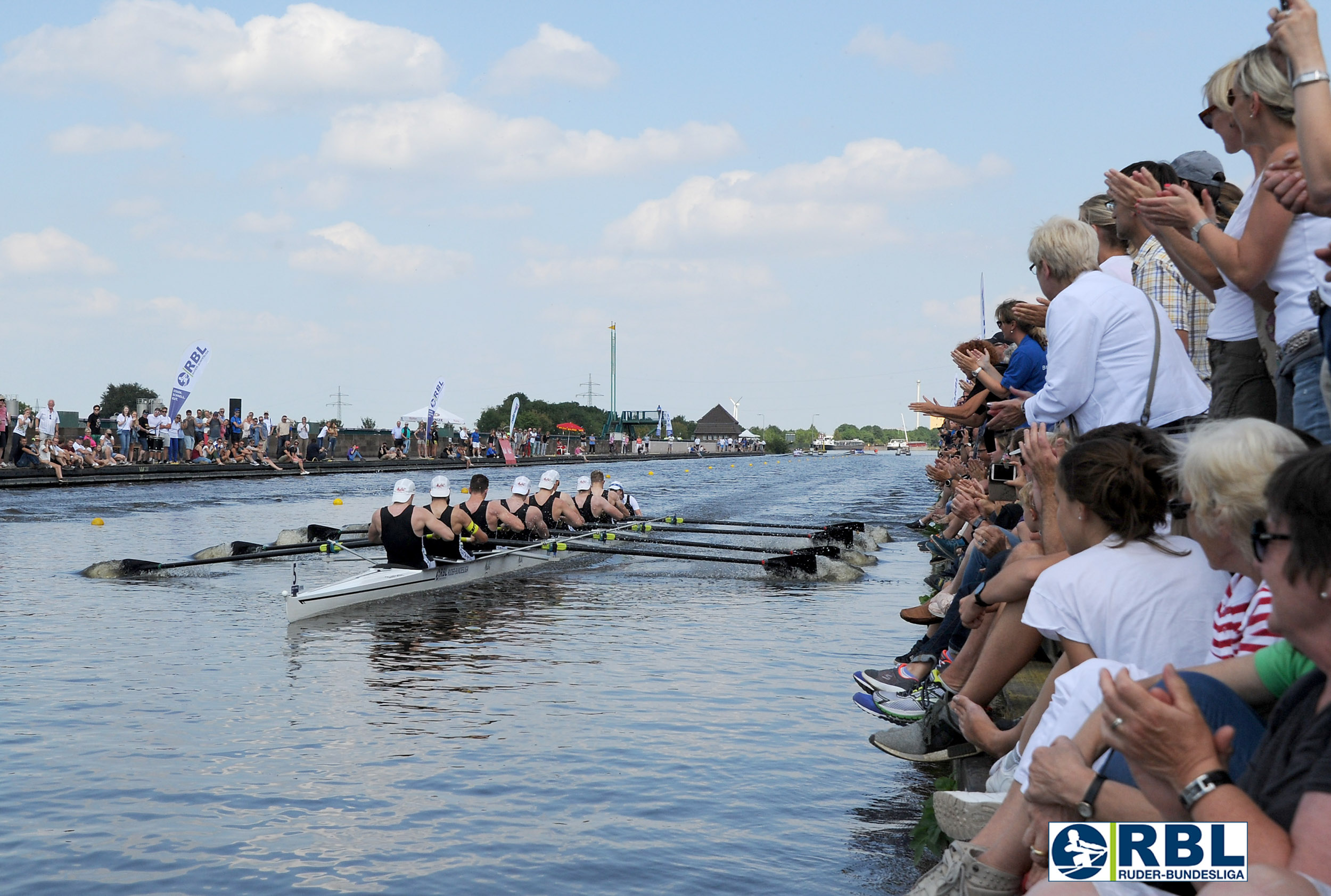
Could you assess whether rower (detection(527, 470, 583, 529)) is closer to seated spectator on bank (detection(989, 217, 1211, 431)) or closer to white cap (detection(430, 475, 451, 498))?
white cap (detection(430, 475, 451, 498))

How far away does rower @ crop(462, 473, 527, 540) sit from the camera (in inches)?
611

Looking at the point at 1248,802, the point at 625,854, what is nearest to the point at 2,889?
the point at 625,854

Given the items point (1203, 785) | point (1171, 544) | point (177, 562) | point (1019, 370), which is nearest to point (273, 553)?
point (177, 562)

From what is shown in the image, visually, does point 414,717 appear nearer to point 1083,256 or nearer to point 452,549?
point 1083,256

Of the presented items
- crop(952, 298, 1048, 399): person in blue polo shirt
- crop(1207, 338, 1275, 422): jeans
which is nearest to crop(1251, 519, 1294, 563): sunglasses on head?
crop(1207, 338, 1275, 422): jeans

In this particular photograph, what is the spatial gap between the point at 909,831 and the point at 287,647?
6617 mm

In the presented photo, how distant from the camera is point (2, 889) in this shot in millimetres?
4832

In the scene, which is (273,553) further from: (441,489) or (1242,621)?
(1242,621)

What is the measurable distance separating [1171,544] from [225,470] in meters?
36.4

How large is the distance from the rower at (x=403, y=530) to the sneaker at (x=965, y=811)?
10.2 meters

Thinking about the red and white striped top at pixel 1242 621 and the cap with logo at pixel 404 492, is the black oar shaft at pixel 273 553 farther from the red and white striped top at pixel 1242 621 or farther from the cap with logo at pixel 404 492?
the red and white striped top at pixel 1242 621

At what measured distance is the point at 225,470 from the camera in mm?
36500

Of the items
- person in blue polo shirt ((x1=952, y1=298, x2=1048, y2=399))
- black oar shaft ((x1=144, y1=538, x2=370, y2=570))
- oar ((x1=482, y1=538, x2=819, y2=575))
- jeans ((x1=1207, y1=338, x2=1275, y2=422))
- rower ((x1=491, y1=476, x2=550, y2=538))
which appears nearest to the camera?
jeans ((x1=1207, y1=338, x2=1275, y2=422))

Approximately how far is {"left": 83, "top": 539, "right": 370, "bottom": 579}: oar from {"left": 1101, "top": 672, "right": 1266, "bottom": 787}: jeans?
12.1 meters
